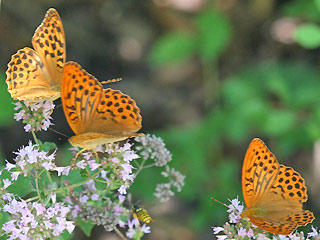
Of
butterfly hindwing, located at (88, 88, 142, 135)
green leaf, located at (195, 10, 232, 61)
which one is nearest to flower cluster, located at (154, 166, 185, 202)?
butterfly hindwing, located at (88, 88, 142, 135)

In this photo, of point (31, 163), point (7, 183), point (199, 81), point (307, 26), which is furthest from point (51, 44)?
point (199, 81)

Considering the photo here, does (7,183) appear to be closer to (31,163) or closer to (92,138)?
(31,163)

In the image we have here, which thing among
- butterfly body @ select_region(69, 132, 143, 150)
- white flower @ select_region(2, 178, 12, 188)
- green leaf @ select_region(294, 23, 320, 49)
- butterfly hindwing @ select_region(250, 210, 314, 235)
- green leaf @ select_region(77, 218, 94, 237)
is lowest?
green leaf @ select_region(77, 218, 94, 237)

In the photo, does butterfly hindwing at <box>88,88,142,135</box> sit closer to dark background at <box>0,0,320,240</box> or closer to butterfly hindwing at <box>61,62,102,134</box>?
butterfly hindwing at <box>61,62,102,134</box>

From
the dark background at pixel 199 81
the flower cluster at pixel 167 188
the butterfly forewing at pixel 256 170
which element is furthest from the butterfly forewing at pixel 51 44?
the dark background at pixel 199 81

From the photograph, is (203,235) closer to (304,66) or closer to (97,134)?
(304,66)
